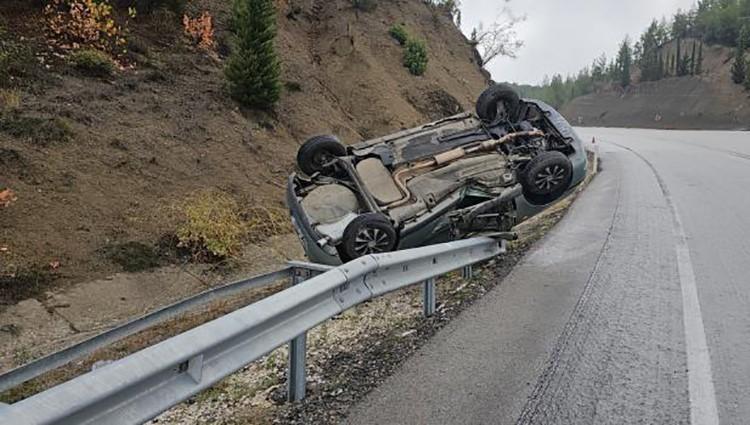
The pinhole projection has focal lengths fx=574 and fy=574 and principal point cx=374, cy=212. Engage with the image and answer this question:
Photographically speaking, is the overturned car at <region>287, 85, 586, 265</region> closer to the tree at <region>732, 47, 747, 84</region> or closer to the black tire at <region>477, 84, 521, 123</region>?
the black tire at <region>477, 84, 521, 123</region>

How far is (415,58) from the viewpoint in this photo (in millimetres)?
22203

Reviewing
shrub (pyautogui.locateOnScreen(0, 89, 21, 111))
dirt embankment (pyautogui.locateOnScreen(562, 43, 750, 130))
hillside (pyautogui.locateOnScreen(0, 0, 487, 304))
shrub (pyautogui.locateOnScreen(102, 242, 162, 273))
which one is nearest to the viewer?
hillside (pyautogui.locateOnScreen(0, 0, 487, 304))

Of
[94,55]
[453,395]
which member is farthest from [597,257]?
[94,55]

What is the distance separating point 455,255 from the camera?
5.66m

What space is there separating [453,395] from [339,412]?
71 cm

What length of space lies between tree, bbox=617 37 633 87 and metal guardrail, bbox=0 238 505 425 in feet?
A: 403

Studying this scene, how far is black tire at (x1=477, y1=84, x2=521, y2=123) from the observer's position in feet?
28.5

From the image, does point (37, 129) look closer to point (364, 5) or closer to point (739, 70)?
point (364, 5)

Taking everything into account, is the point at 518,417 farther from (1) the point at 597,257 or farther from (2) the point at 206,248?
(2) the point at 206,248

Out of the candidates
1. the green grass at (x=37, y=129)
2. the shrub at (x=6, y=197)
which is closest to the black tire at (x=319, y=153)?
the shrub at (x=6, y=197)

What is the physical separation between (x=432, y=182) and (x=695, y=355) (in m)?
3.78

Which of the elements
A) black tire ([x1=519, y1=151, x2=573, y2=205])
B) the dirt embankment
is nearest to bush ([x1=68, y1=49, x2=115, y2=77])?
black tire ([x1=519, y1=151, x2=573, y2=205])

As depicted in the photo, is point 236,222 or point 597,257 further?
point 236,222

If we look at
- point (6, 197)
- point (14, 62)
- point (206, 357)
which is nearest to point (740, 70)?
point (14, 62)
